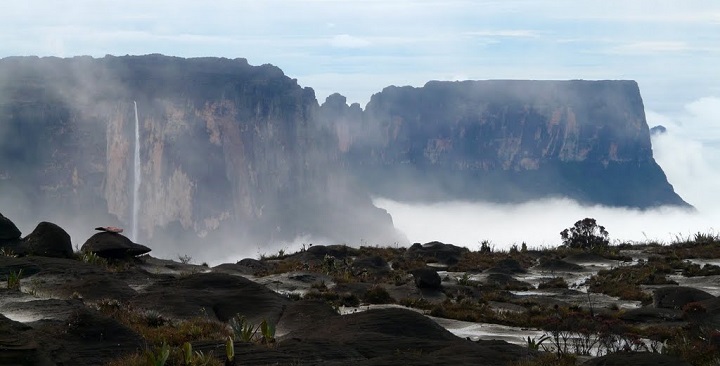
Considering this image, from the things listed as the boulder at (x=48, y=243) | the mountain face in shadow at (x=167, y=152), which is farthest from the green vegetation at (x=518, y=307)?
the mountain face in shadow at (x=167, y=152)

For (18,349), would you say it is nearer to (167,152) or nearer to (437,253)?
(437,253)

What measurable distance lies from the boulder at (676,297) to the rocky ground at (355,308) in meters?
0.05

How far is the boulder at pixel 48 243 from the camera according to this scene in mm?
34188

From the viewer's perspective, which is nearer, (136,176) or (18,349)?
(18,349)

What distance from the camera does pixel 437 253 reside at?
49000 millimetres

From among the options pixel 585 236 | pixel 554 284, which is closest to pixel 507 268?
pixel 554 284

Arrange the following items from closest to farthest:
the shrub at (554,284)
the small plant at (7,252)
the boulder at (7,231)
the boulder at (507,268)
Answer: the small plant at (7,252) → the boulder at (7,231) → the shrub at (554,284) → the boulder at (507,268)

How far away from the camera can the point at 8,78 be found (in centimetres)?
16188

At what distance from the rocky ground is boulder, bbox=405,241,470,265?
0.11 m

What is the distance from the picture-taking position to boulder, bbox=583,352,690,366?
15.3 metres

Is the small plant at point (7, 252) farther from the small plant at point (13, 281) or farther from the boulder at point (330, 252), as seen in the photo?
the boulder at point (330, 252)

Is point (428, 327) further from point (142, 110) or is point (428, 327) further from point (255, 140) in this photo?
point (255, 140)

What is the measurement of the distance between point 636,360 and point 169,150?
16462cm

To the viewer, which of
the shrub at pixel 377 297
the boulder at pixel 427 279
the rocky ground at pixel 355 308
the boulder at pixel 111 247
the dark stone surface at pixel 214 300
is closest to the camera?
the rocky ground at pixel 355 308
